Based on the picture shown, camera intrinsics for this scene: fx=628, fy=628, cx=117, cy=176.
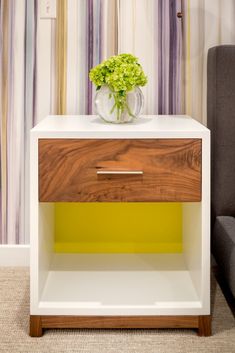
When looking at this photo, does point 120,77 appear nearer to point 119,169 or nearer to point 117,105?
point 117,105

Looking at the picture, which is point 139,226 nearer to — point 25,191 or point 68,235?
point 68,235

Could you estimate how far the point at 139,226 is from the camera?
8.45 ft

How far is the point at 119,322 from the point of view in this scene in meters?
2.04

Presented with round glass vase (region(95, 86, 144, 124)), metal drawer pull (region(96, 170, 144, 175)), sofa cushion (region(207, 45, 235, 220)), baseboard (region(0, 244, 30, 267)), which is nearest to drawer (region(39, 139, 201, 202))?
metal drawer pull (region(96, 170, 144, 175))

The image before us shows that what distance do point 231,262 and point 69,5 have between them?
1210 mm

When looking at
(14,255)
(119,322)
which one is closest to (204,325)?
(119,322)

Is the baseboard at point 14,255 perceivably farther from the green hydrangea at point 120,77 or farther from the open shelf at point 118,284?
the green hydrangea at point 120,77

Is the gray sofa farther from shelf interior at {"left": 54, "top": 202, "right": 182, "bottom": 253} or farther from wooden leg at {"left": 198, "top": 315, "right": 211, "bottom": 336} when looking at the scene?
wooden leg at {"left": 198, "top": 315, "right": 211, "bottom": 336}

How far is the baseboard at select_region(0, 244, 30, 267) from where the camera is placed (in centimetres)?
266

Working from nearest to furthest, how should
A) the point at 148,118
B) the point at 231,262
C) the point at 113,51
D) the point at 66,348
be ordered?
the point at 66,348
the point at 231,262
the point at 148,118
the point at 113,51

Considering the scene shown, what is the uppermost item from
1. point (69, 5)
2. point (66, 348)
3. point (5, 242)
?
point (69, 5)

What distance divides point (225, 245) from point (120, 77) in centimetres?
69

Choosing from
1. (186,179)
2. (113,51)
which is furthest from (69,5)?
(186,179)

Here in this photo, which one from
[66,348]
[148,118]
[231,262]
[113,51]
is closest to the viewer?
[66,348]
